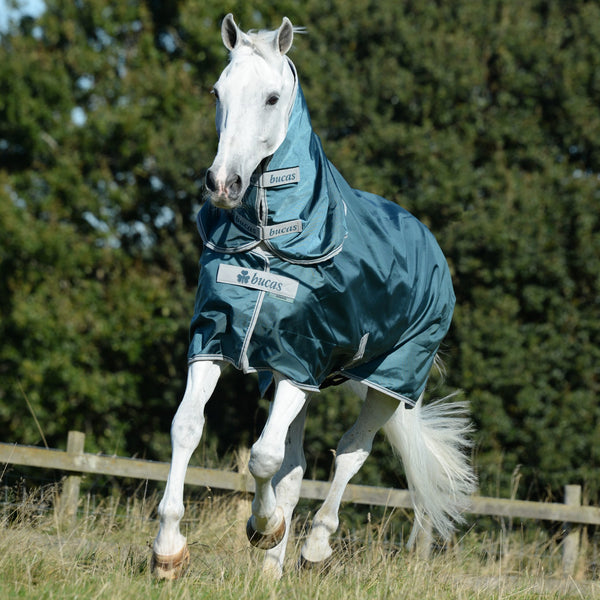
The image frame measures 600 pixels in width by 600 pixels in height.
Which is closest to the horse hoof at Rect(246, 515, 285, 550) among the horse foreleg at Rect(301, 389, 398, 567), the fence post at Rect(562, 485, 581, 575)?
the horse foreleg at Rect(301, 389, 398, 567)

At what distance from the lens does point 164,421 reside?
40.2 feet

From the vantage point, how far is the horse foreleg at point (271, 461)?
142 inches

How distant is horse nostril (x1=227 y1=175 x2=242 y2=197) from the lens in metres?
3.30

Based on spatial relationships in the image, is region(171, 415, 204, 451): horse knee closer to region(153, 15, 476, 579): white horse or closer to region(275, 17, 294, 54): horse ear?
region(153, 15, 476, 579): white horse

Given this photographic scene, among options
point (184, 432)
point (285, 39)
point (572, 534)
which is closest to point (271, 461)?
point (184, 432)

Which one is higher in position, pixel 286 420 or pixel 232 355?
pixel 232 355

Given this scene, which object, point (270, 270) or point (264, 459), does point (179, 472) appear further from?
point (270, 270)

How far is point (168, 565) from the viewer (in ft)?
11.1

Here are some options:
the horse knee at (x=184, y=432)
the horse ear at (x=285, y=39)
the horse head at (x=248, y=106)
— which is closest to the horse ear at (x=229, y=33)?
the horse head at (x=248, y=106)

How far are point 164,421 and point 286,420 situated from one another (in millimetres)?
8821

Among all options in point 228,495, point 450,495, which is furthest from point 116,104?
point 450,495

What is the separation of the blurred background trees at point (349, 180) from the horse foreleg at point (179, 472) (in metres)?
6.43

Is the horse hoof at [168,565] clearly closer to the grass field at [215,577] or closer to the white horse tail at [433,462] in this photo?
the grass field at [215,577]

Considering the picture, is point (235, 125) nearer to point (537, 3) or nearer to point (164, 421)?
point (164, 421)
